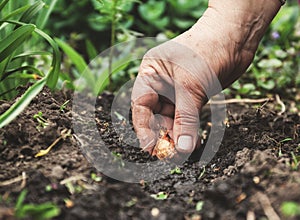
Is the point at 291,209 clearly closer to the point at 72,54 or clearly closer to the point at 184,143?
the point at 184,143

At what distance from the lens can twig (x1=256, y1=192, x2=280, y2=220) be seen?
43.9 inches

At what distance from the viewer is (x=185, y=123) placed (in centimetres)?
166

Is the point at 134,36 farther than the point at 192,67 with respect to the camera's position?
Yes

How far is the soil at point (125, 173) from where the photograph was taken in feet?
3.85

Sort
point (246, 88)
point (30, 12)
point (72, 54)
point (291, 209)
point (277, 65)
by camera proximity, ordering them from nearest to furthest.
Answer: point (291, 209)
point (30, 12)
point (72, 54)
point (246, 88)
point (277, 65)

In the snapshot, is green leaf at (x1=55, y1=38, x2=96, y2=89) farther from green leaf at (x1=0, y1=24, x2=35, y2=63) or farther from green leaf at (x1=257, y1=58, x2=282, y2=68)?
green leaf at (x1=257, y1=58, x2=282, y2=68)

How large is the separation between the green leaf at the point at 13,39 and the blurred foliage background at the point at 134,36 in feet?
1.54

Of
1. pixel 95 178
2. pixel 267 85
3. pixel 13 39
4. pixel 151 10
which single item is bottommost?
pixel 267 85

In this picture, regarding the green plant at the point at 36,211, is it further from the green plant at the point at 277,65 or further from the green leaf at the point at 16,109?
the green plant at the point at 277,65

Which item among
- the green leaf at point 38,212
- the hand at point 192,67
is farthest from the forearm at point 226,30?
the green leaf at point 38,212

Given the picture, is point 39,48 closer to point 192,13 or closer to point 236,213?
point 192,13

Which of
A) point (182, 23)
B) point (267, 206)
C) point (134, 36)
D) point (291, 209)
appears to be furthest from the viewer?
point (182, 23)

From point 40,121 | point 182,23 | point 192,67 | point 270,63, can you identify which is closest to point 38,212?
point 40,121

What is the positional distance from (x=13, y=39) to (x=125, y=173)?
653 mm
